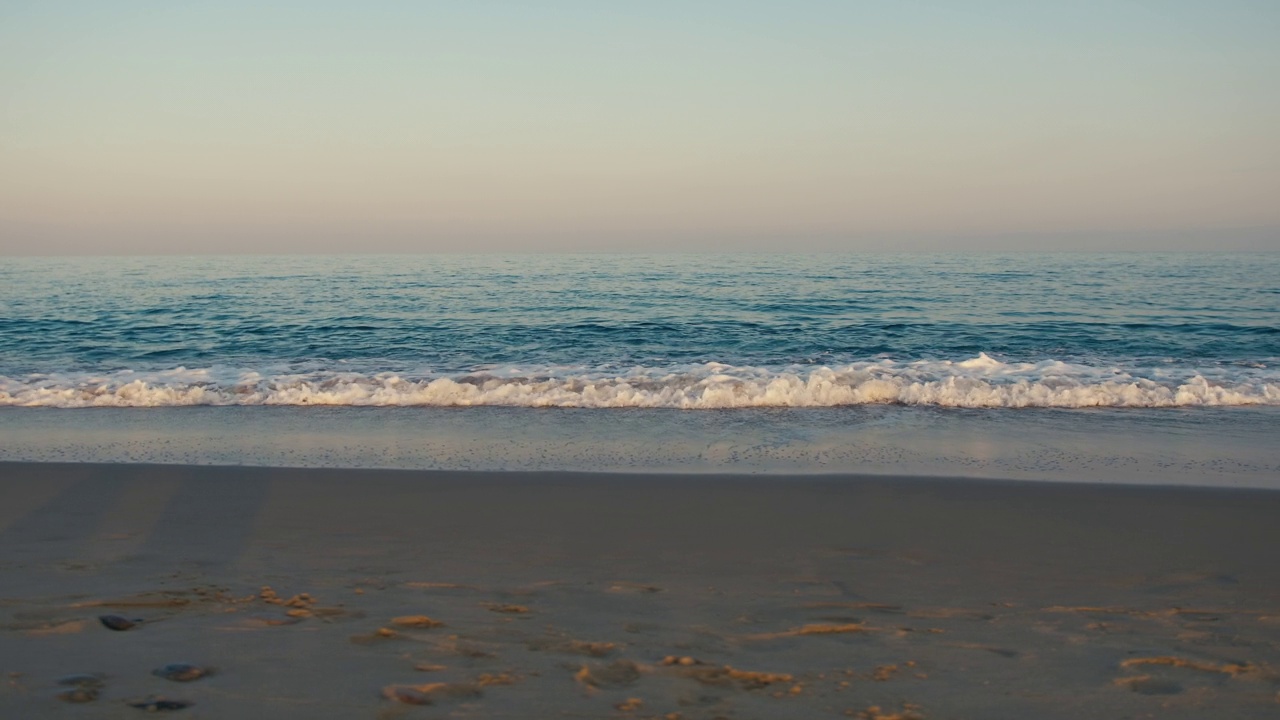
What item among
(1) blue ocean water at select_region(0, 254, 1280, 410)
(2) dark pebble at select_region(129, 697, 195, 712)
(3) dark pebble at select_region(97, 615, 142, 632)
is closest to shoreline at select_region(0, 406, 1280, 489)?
(1) blue ocean water at select_region(0, 254, 1280, 410)

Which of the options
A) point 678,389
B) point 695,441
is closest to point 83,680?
point 695,441

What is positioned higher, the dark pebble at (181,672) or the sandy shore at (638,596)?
the dark pebble at (181,672)

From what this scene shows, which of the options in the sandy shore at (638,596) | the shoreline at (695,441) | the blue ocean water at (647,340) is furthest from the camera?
the blue ocean water at (647,340)

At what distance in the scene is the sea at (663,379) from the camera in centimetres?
770

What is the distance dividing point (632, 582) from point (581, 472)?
250cm

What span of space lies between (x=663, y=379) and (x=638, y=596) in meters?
7.79

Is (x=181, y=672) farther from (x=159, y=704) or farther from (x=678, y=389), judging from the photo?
(x=678, y=389)

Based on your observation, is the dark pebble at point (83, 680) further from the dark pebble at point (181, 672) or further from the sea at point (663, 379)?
the sea at point (663, 379)

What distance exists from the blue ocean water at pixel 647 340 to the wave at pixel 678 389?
0.04 metres

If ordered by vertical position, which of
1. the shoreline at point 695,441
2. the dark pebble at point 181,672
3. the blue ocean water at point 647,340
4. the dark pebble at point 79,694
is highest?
the blue ocean water at point 647,340

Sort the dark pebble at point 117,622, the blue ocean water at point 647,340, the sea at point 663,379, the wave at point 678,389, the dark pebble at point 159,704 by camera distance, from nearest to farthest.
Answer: the dark pebble at point 159,704 < the dark pebble at point 117,622 < the sea at point 663,379 < the wave at point 678,389 < the blue ocean water at point 647,340

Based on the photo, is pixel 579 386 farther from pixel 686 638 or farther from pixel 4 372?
pixel 4 372

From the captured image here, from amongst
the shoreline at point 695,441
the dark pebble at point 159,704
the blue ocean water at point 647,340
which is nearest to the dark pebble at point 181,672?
the dark pebble at point 159,704

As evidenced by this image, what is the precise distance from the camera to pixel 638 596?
13.7ft
